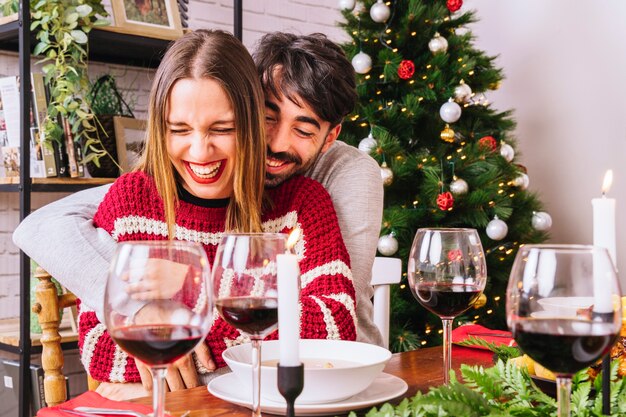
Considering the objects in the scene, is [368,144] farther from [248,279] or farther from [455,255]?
[248,279]

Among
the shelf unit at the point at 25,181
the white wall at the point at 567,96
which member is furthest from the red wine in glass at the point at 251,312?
the white wall at the point at 567,96

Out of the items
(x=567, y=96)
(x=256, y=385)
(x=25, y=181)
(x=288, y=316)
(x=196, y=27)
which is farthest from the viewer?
(x=567, y=96)

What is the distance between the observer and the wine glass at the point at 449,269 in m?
0.93

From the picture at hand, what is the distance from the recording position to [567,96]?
3.26 m

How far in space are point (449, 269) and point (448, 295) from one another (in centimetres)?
3

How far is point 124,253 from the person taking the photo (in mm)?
620

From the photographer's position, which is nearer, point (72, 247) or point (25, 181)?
point (72, 247)

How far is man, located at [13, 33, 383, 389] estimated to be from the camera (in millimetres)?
1410

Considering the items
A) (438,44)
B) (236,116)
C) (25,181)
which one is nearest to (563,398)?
(236,116)

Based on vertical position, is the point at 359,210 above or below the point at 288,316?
above

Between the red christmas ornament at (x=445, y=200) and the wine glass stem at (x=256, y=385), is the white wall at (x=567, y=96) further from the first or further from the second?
the wine glass stem at (x=256, y=385)

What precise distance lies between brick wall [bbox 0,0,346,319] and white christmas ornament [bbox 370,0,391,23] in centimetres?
38

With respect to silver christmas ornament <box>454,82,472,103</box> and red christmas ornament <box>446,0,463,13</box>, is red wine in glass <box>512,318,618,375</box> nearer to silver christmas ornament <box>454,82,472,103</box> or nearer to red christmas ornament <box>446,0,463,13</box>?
silver christmas ornament <box>454,82,472,103</box>

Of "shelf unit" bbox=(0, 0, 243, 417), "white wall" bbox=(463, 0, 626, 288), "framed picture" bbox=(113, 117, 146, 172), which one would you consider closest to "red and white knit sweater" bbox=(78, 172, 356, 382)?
"shelf unit" bbox=(0, 0, 243, 417)
